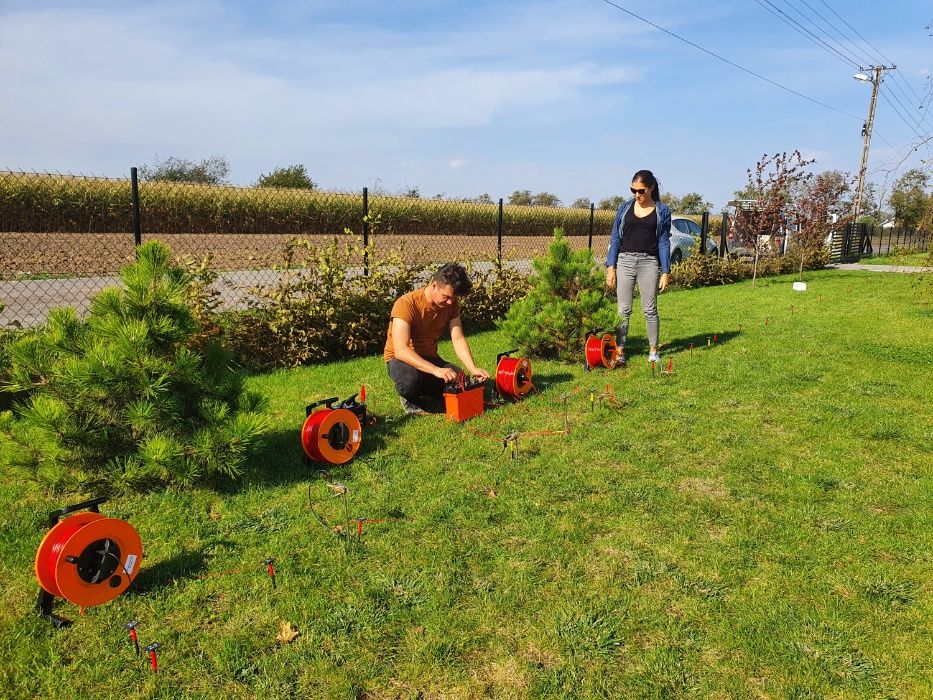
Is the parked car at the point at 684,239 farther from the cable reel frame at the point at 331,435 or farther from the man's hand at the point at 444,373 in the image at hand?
the cable reel frame at the point at 331,435

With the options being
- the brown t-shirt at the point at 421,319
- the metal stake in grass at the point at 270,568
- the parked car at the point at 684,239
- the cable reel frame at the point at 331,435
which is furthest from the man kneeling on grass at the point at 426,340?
the parked car at the point at 684,239

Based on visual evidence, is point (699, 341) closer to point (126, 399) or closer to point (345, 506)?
point (345, 506)

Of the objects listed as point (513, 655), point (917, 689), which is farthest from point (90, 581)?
point (917, 689)

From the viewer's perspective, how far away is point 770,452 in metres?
4.20

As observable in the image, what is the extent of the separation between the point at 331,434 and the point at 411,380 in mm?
1135

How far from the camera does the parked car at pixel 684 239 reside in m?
16.2

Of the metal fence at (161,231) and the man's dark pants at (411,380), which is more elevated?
the metal fence at (161,231)

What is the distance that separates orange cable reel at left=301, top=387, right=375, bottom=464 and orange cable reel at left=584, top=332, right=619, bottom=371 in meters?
2.98

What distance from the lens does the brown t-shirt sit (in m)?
4.84

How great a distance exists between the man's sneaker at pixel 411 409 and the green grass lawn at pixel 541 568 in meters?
0.17

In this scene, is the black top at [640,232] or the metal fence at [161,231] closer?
the black top at [640,232]

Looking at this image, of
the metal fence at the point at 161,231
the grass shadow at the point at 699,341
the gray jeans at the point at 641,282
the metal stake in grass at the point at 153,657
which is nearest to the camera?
the metal stake in grass at the point at 153,657

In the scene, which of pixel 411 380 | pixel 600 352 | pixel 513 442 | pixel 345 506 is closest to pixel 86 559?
pixel 345 506

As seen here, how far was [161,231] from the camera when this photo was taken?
15.9 meters
